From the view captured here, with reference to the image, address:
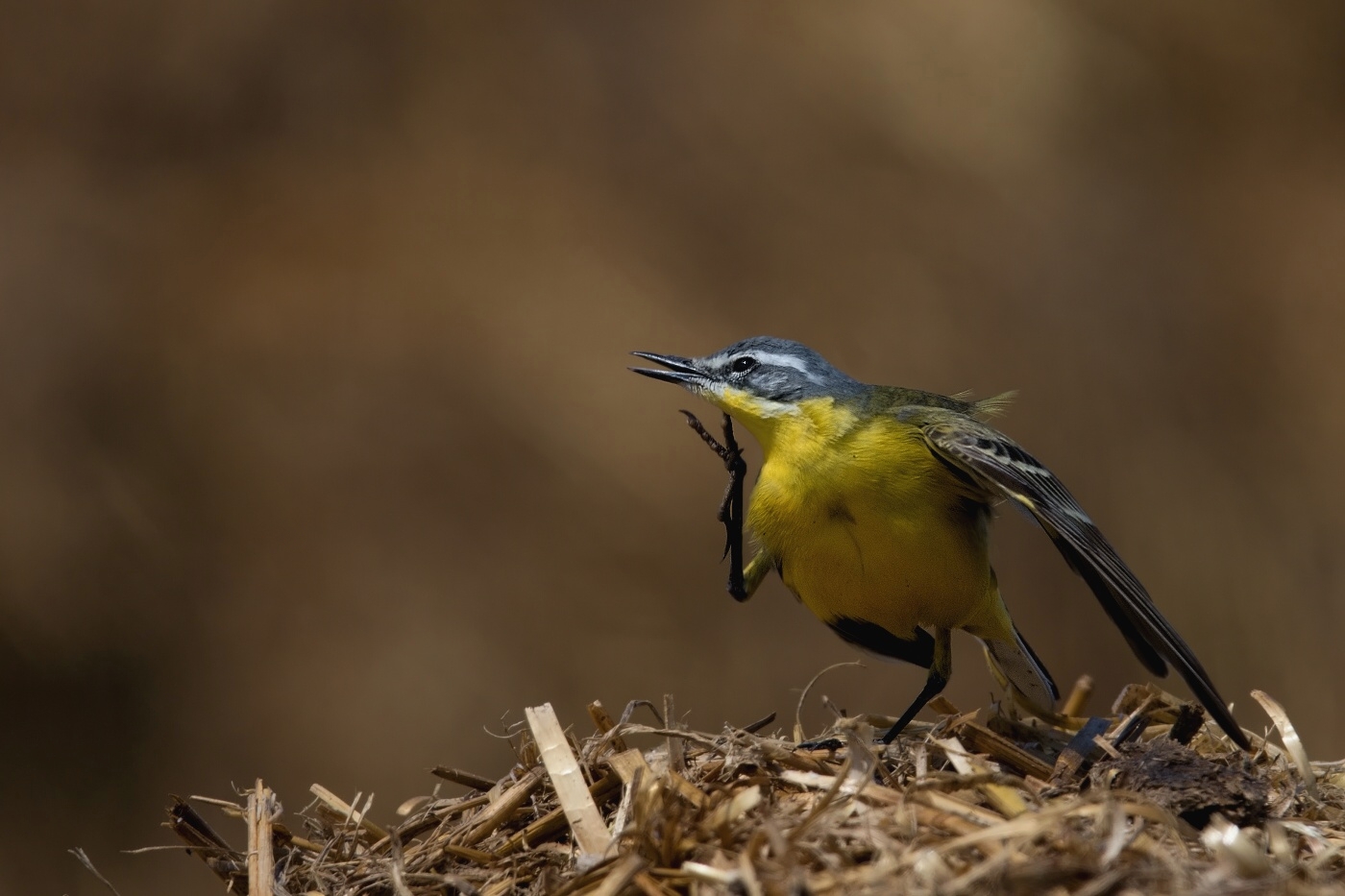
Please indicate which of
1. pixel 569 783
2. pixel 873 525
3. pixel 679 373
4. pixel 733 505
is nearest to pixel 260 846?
pixel 569 783

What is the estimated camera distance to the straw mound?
89.4 inches

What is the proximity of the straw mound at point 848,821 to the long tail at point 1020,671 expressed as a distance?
41 cm

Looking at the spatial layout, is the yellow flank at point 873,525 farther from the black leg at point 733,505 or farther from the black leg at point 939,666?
the black leg at point 733,505

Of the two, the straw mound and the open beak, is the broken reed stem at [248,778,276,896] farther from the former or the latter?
the open beak

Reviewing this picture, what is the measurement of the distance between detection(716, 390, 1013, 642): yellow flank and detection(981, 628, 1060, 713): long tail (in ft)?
0.27

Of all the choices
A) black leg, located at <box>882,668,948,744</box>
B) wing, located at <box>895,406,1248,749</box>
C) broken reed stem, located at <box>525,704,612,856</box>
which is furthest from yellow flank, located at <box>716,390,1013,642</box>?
broken reed stem, located at <box>525,704,612,856</box>

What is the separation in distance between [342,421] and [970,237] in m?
4.45

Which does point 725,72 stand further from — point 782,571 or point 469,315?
point 782,571

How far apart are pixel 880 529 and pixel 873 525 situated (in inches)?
1.0

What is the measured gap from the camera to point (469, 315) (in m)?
8.04

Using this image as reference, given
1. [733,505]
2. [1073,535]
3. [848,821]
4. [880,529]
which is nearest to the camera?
[848,821]

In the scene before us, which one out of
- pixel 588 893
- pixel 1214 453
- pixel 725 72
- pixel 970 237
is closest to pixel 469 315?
pixel 725 72

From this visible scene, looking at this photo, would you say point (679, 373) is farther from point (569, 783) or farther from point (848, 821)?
point (848, 821)

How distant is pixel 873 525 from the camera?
3.79m
